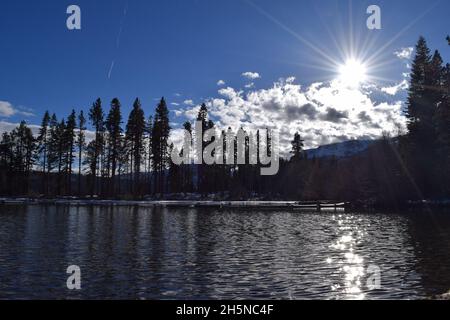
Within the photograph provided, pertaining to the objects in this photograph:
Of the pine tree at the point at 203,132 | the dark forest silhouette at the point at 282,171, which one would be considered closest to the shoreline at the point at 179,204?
the dark forest silhouette at the point at 282,171

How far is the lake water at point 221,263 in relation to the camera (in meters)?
14.1

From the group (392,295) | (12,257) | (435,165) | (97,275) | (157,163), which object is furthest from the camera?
(157,163)

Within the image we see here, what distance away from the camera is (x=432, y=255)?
21.3 metres

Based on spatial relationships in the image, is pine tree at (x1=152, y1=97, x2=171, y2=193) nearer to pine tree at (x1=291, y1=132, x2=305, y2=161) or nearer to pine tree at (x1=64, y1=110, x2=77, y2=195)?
pine tree at (x1=64, y1=110, x2=77, y2=195)

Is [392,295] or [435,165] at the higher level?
[435,165]

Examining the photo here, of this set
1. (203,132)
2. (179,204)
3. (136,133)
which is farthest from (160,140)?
(179,204)

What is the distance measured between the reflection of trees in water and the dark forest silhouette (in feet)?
87.5

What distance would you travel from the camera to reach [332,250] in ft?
75.4

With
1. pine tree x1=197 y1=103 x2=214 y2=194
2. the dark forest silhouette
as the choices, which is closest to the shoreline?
the dark forest silhouette

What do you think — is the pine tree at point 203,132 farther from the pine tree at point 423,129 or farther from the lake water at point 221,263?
the lake water at point 221,263

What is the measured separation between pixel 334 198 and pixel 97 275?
70.6 meters
